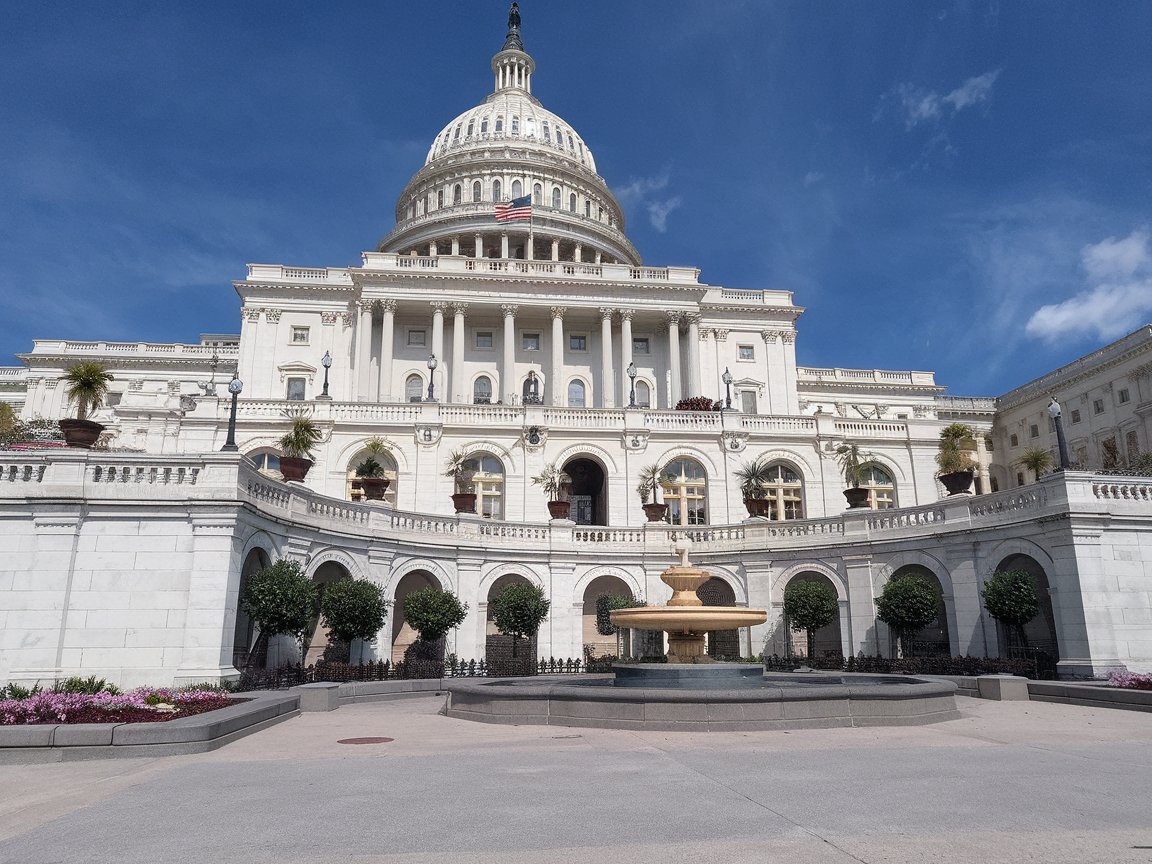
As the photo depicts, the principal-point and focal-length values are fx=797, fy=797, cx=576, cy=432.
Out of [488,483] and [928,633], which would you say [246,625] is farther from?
[928,633]

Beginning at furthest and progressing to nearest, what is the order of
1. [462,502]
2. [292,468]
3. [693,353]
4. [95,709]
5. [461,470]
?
[693,353] < [461,470] < [462,502] < [292,468] < [95,709]

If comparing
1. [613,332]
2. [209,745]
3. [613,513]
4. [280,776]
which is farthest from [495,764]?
[613,332]

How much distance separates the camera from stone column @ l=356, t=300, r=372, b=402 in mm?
68562

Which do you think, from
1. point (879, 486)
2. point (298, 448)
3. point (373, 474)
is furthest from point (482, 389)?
point (879, 486)

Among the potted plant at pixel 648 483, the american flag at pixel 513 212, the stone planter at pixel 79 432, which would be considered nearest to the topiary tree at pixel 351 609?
the stone planter at pixel 79 432

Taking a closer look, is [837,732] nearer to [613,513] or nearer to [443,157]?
[613,513]

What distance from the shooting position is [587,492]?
5219cm

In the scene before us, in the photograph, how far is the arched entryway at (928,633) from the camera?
30609mm

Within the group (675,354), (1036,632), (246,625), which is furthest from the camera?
(675,354)

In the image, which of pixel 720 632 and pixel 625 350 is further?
pixel 625 350

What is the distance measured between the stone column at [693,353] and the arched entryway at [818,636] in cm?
3549

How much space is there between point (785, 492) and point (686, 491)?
6.56 meters

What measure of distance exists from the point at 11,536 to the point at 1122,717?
27.7 metres

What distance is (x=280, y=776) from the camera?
11.5 meters
